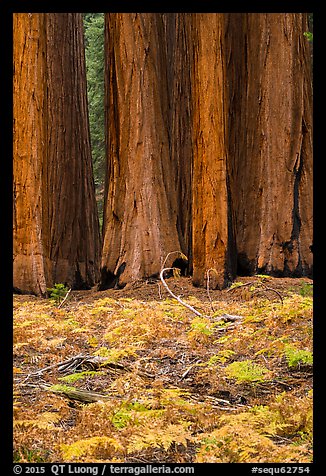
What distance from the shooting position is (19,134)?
8.95 meters

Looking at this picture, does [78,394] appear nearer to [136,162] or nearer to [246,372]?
[246,372]

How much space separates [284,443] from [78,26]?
11.5 meters

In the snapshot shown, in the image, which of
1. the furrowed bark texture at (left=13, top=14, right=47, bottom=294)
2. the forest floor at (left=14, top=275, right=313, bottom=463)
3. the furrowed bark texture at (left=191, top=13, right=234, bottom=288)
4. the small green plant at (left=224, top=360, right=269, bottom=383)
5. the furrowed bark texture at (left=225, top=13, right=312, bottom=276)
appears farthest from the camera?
the furrowed bark texture at (left=225, top=13, right=312, bottom=276)

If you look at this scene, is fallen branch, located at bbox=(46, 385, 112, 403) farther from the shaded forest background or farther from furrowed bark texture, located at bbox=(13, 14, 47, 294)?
furrowed bark texture, located at bbox=(13, 14, 47, 294)

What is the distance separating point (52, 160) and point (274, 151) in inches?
168

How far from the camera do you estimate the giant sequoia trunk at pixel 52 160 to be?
8.92 m

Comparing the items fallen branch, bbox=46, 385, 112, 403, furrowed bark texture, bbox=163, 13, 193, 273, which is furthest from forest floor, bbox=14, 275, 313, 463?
furrowed bark texture, bbox=163, 13, 193, 273

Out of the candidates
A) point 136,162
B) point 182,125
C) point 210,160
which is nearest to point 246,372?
point 210,160

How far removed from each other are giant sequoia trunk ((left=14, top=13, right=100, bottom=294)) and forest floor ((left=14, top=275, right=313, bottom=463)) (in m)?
1.69

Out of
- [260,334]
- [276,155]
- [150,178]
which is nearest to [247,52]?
[276,155]

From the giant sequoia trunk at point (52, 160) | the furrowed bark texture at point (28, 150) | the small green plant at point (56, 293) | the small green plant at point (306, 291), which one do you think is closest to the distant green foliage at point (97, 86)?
the giant sequoia trunk at point (52, 160)

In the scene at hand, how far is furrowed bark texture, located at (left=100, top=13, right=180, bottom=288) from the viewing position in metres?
9.30

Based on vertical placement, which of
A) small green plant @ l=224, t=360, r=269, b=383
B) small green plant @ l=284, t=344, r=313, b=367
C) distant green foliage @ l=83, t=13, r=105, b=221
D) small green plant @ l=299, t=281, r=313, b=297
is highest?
distant green foliage @ l=83, t=13, r=105, b=221

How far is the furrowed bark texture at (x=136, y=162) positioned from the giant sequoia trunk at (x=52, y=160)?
98 cm
